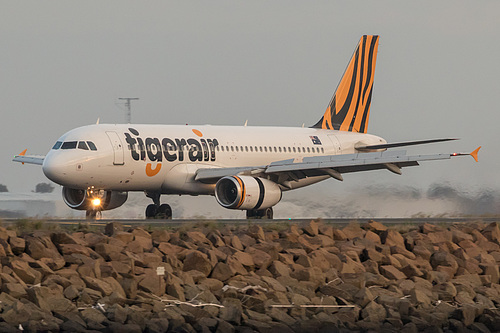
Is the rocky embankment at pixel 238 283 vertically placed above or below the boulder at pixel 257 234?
below

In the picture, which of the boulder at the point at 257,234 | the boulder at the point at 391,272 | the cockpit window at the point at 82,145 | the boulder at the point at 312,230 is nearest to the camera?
the boulder at the point at 391,272

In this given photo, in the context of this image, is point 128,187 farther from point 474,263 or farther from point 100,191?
point 474,263

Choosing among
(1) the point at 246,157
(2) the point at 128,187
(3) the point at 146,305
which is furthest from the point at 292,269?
(1) the point at 246,157

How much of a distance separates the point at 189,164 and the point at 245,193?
10.6 feet

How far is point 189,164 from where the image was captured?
36.7m

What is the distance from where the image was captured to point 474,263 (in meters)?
22.1

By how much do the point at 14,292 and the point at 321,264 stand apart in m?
6.58

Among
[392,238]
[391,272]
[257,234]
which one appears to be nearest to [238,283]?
[257,234]

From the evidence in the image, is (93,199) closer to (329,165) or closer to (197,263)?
(329,165)

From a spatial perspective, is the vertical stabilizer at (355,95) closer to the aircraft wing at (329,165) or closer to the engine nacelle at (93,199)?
the aircraft wing at (329,165)

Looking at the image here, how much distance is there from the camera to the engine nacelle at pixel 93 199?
3553 cm

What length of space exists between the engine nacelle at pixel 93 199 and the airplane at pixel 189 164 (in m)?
0.04

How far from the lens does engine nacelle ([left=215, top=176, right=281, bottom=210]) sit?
113ft

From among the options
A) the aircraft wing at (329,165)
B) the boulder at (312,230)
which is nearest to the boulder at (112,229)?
the boulder at (312,230)
